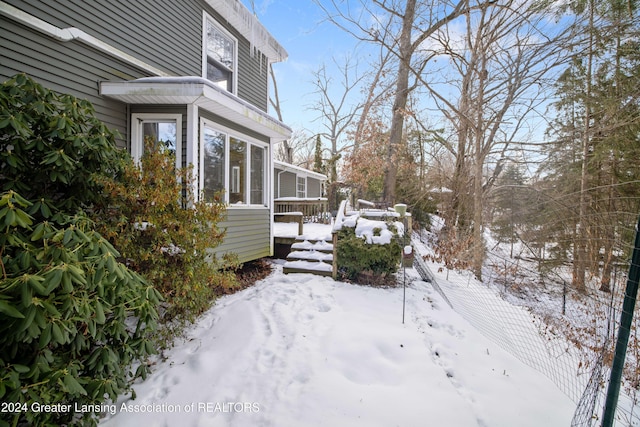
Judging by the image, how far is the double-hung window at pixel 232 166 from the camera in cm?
482

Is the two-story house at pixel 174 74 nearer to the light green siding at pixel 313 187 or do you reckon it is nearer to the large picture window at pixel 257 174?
the large picture window at pixel 257 174

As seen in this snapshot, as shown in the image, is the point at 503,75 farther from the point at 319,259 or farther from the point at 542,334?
the point at 319,259

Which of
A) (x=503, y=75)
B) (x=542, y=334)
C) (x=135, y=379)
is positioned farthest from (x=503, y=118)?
(x=135, y=379)

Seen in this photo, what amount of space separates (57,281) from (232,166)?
4.16 m

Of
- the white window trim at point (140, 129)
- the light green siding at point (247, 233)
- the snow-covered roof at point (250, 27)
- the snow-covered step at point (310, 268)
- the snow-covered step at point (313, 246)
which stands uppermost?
the snow-covered roof at point (250, 27)

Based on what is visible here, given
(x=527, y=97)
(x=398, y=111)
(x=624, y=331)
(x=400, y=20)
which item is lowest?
(x=624, y=331)

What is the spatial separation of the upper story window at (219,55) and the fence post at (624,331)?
670cm

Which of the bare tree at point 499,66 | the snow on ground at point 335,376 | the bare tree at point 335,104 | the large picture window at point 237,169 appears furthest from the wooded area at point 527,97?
the bare tree at point 335,104

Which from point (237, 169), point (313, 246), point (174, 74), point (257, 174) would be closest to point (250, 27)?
point (174, 74)

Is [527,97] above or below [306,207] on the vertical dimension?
above

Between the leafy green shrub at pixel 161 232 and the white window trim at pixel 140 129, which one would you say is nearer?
the leafy green shrub at pixel 161 232

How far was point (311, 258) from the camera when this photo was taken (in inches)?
232

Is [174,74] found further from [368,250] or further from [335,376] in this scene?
[335,376]

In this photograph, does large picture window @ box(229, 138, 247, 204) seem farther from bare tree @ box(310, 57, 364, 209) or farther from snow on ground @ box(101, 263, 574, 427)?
bare tree @ box(310, 57, 364, 209)
